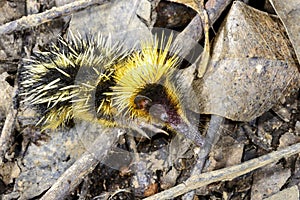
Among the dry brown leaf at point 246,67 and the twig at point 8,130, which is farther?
the twig at point 8,130

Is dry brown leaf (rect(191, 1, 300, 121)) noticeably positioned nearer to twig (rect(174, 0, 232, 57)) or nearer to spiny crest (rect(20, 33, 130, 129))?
twig (rect(174, 0, 232, 57))

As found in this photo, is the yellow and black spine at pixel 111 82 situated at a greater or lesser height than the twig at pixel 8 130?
greater

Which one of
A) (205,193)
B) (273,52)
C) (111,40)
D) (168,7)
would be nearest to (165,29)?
(168,7)

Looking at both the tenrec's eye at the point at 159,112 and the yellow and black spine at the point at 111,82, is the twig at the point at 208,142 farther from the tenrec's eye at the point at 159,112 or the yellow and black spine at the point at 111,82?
the tenrec's eye at the point at 159,112

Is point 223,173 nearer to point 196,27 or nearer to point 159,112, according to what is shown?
point 159,112

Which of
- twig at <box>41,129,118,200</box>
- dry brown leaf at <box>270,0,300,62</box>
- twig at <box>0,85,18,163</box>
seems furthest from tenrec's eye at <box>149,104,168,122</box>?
twig at <box>0,85,18,163</box>

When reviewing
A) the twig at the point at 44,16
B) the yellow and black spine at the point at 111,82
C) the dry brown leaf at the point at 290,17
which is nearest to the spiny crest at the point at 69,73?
the yellow and black spine at the point at 111,82
